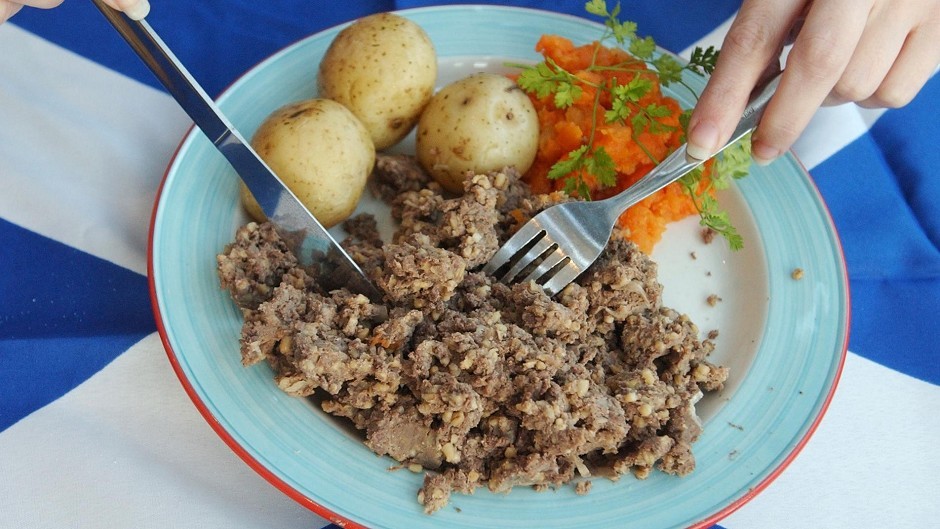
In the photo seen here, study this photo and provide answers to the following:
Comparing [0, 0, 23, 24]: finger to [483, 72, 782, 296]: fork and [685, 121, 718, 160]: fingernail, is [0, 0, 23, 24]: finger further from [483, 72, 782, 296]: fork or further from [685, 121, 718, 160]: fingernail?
[685, 121, 718, 160]: fingernail

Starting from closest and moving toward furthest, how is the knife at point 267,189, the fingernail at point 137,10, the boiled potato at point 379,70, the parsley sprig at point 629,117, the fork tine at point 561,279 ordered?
the fingernail at point 137,10 < the knife at point 267,189 < the fork tine at point 561,279 < the parsley sprig at point 629,117 < the boiled potato at point 379,70

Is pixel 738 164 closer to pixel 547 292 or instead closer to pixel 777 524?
pixel 547 292

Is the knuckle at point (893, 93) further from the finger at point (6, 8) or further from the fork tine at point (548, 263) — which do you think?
the finger at point (6, 8)

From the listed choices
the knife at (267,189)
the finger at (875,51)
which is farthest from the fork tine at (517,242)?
the finger at (875,51)

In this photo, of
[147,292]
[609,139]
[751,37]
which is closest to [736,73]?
[751,37]

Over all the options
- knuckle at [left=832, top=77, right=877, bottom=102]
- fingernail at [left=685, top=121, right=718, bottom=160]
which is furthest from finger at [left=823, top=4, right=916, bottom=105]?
fingernail at [left=685, top=121, right=718, bottom=160]

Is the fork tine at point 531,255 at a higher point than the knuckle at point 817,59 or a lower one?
lower

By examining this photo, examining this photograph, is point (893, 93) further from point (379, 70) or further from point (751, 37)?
point (379, 70)
